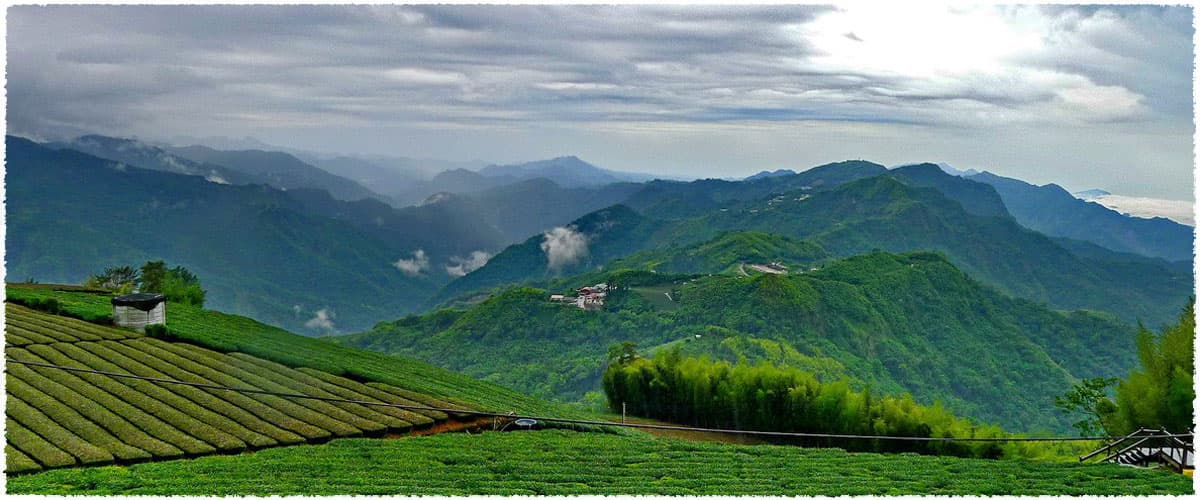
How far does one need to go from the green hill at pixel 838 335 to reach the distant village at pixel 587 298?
1.02m

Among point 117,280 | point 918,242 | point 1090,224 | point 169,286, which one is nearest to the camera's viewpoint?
point 169,286

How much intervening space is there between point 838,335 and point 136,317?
49.4 meters

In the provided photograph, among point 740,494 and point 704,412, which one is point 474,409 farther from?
point 704,412

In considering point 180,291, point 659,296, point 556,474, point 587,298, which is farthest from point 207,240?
point 556,474

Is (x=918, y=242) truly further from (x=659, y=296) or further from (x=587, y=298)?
(x=587, y=298)

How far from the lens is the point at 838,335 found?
5797cm

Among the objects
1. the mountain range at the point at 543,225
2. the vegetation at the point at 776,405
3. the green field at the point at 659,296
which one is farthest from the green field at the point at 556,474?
the green field at the point at 659,296

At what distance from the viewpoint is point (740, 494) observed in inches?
386

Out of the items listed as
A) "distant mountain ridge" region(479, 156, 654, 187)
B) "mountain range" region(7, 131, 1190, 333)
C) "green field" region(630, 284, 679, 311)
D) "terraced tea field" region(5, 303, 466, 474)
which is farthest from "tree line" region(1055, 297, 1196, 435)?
"distant mountain ridge" region(479, 156, 654, 187)

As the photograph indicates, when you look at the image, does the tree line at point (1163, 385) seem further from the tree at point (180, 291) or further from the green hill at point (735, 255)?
the green hill at point (735, 255)

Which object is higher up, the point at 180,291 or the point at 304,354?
the point at 180,291

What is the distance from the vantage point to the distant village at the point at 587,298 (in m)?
67.7

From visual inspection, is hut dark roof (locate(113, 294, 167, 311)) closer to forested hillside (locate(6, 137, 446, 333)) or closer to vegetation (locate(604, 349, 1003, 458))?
vegetation (locate(604, 349, 1003, 458))

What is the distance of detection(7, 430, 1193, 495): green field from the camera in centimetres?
922
